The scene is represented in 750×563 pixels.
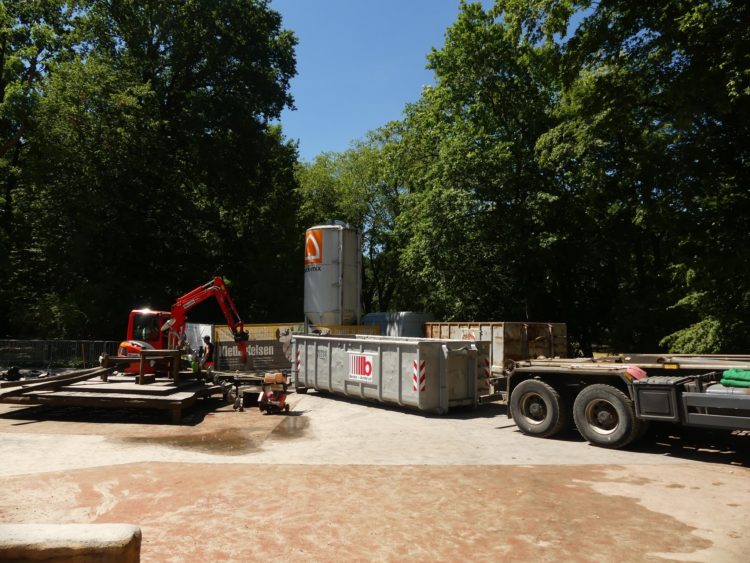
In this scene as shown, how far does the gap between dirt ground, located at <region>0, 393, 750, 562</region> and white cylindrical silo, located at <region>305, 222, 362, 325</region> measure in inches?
402

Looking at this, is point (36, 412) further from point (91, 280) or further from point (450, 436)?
point (91, 280)

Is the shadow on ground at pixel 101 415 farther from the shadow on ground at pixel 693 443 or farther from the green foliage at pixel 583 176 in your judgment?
the green foliage at pixel 583 176

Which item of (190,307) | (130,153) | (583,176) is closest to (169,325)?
(190,307)

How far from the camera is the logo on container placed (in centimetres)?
1410

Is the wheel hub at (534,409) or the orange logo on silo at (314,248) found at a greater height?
the orange logo on silo at (314,248)

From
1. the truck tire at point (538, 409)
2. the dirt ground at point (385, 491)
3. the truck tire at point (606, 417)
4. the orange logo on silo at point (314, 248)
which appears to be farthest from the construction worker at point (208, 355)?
the truck tire at point (606, 417)

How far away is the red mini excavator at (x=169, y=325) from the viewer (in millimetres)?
16953

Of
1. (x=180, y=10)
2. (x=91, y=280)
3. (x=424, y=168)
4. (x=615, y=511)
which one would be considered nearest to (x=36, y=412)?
(x=615, y=511)

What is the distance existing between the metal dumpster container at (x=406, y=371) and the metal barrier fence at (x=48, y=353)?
1282cm

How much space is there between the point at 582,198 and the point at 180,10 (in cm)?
2431

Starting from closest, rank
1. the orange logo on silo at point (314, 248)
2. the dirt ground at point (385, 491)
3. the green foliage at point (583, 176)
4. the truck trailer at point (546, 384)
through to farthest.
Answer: the dirt ground at point (385, 491) < the truck trailer at point (546, 384) < the green foliage at point (583, 176) < the orange logo on silo at point (314, 248)

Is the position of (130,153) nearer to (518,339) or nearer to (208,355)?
(208,355)

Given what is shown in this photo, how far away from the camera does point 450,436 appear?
10.8 meters

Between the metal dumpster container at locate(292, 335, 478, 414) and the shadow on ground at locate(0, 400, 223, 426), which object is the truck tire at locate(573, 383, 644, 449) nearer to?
the metal dumpster container at locate(292, 335, 478, 414)
